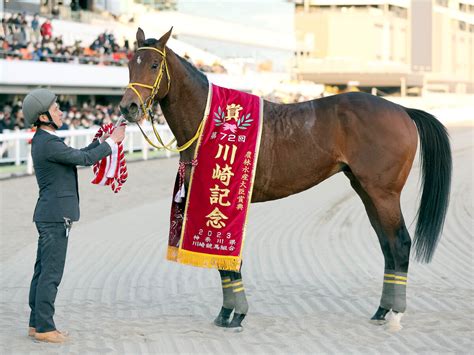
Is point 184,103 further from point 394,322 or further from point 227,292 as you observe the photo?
point 394,322

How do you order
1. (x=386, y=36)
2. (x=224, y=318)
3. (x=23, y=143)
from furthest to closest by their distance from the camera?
(x=386, y=36)
(x=23, y=143)
(x=224, y=318)

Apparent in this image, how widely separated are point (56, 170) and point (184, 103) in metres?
0.97

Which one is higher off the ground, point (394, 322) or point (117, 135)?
point (117, 135)

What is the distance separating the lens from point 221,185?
522 centimetres

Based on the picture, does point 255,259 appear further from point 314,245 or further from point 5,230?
point 5,230

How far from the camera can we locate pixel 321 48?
70.3 metres

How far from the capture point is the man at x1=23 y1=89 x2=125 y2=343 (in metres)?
4.78

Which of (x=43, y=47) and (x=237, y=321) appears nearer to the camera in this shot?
(x=237, y=321)

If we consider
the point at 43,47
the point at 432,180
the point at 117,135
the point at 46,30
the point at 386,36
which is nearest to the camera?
the point at 117,135

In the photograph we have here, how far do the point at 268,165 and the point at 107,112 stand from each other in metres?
18.6

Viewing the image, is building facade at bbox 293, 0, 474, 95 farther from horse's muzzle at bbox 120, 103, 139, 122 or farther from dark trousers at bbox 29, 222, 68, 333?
dark trousers at bbox 29, 222, 68, 333

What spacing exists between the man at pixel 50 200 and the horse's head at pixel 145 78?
0.30 metres

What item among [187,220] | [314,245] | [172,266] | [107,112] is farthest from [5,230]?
[107,112]

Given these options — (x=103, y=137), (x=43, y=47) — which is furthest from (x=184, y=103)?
(x=43, y=47)
